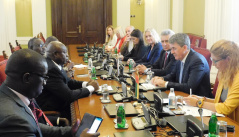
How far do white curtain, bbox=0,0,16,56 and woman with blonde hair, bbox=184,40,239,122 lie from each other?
7519mm

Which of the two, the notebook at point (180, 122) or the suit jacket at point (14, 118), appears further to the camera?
the notebook at point (180, 122)

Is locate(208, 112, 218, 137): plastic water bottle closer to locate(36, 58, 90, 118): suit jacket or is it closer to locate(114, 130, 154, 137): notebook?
locate(114, 130, 154, 137): notebook

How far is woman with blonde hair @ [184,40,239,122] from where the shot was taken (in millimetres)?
2820

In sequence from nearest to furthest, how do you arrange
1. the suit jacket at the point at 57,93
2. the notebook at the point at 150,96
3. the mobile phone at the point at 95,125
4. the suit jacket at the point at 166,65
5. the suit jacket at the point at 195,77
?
the mobile phone at the point at 95,125
the notebook at the point at 150,96
the suit jacket at the point at 57,93
the suit jacket at the point at 195,77
the suit jacket at the point at 166,65

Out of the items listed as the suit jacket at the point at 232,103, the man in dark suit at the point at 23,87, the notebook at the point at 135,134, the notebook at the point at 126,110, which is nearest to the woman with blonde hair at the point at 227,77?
the suit jacket at the point at 232,103

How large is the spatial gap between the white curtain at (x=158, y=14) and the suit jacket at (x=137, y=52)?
3191 millimetres

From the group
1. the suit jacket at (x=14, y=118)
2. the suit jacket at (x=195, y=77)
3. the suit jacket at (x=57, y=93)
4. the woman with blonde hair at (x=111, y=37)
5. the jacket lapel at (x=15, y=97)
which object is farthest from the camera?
the woman with blonde hair at (x=111, y=37)

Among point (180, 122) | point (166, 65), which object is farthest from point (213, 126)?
point (166, 65)

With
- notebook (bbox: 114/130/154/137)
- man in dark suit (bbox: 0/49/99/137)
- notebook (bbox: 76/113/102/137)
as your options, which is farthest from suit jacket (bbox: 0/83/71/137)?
notebook (bbox: 114/130/154/137)

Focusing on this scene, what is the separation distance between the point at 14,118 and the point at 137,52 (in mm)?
4854

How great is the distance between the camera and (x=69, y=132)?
2.37 m

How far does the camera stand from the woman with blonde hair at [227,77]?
2.82m

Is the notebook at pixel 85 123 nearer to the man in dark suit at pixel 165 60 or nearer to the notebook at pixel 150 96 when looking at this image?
the notebook at pixel 150 96

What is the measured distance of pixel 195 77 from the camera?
3.66 m
